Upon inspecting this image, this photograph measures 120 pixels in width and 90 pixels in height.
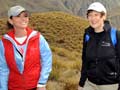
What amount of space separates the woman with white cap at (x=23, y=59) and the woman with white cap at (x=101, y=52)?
70 cm

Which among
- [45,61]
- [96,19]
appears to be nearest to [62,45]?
[96,19]

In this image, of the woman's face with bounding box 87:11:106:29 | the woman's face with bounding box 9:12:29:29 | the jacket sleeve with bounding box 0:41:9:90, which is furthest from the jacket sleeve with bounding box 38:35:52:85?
the woman's face with bounding box 87:11:106:29

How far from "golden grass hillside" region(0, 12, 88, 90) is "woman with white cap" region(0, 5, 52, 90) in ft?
10.8

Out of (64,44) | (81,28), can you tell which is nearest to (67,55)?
(64,44)

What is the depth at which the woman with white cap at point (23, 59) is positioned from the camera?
6.31 m

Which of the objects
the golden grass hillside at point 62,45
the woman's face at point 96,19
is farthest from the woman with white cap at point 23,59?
the golden grass hillside at point 62,45

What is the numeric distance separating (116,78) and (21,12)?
1774 mm

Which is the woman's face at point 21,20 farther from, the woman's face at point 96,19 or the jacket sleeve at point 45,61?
the woman's face at point 96,19

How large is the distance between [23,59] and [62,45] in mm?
15200

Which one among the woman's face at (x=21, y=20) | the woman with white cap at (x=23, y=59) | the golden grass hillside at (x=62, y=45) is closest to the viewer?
the woman with white cap at (x=23, y=59)

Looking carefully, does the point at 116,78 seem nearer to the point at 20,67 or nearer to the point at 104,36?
the point at 104,36

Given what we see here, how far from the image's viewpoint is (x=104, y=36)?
254 inches

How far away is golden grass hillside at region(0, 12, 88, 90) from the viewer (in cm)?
1058

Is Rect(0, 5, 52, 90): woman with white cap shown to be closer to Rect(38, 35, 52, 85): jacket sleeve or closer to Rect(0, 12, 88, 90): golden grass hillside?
Rect(38, 35, 52, 85): jacket sleeve
